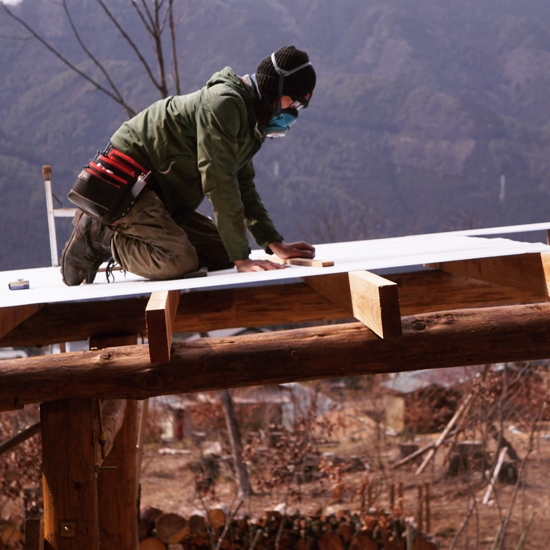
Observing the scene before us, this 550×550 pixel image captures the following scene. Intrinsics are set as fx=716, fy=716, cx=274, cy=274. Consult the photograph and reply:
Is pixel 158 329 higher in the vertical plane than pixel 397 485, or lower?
higher

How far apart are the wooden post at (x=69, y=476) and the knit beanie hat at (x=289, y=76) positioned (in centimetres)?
142

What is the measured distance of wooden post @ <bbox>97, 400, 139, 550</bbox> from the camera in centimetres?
321

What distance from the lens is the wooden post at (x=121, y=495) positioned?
321 cm

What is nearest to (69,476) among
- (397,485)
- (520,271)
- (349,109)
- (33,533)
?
(33,533)

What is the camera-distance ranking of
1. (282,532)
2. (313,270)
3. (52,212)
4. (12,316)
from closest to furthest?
(313,270)
(12,316)
(52,212)
(282,532)

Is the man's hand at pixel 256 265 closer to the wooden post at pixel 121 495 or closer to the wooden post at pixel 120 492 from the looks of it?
the wooden post at pixel 120 492

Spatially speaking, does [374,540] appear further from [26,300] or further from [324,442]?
[26,300]

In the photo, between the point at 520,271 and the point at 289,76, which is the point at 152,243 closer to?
the point at 289,76

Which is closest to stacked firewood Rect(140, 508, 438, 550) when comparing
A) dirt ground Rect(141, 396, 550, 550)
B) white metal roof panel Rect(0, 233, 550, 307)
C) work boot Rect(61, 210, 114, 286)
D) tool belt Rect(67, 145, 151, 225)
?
dirt ground Rect(141, 396, 550, 550)

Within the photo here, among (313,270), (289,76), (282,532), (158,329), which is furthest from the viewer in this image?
(282,532)

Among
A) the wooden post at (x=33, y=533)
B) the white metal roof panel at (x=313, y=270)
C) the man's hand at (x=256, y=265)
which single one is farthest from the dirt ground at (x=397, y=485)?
the wooden post at (x=33, y=533)

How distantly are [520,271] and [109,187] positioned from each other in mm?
1639

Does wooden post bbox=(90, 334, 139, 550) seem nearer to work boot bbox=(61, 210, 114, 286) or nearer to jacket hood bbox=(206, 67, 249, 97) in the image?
work boot bbox=(61, 210, 114, 286)

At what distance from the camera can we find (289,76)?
283 cm
